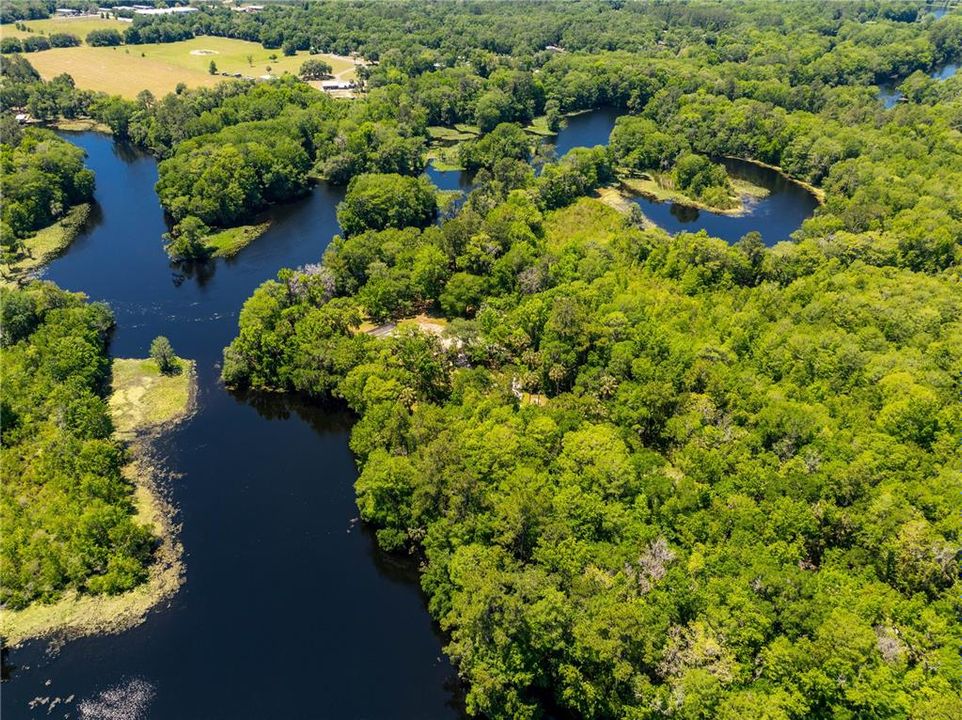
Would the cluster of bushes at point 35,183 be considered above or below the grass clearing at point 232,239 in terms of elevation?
above

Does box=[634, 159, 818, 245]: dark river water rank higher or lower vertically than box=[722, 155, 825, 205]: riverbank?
lower

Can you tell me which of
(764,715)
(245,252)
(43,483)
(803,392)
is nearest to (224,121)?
(245,252)

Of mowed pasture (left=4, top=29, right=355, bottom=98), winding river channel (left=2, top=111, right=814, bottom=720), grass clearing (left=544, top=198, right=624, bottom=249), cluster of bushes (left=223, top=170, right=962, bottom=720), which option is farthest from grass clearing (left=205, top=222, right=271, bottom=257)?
mowed pasture (left=4, top=29, right=355, bottom=98)

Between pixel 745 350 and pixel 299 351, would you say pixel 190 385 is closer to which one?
pixel 299 351

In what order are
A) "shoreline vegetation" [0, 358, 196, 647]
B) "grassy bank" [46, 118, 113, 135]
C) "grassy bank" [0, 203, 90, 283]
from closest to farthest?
"shoreline vegetation" [0, 358, 196, 647] < "grassy bank" [0, 203, 90, 283] < "grassy bank" [46, 118, 113, 135]

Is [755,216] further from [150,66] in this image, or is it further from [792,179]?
[150,66]

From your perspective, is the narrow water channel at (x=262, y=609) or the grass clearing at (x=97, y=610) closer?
the narrow water channel at (x=262, y=609)

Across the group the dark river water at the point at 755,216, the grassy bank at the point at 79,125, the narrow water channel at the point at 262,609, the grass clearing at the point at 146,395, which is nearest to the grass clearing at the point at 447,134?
the dark river water at the point at 755,216

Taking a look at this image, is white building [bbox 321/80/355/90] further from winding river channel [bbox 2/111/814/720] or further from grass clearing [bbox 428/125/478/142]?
winding river channel [bbox 2/111/814/720]

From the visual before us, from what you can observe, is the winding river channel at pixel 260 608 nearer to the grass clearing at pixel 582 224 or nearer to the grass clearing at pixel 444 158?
the grass clearing at pixel 582 224
